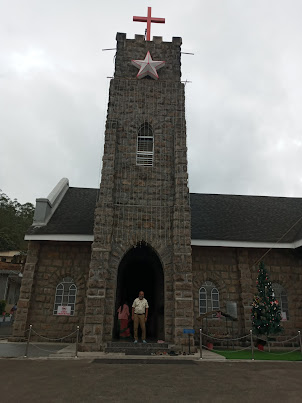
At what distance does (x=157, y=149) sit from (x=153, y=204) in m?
2.61

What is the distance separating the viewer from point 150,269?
15.8m

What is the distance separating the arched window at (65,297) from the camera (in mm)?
12562

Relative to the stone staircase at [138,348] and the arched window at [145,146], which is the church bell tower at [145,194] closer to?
the arched window at [145,146]

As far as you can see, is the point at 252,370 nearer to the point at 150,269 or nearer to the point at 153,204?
the point at 153,204

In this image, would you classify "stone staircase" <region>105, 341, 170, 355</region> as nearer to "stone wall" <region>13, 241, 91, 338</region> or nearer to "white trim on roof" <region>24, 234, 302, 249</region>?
"stone wall" <region>13, 241, 91, 338</region>

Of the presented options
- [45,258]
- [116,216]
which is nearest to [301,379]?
[116,216]

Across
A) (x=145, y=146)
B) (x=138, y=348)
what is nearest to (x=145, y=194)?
(x=145, y=146)

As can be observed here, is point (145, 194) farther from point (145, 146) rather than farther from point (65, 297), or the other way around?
point (65, 297)

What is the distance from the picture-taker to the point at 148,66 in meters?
13.6

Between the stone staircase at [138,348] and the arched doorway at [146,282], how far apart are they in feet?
6.40

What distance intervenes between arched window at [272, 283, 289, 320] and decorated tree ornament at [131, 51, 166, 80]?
1153 centimetres

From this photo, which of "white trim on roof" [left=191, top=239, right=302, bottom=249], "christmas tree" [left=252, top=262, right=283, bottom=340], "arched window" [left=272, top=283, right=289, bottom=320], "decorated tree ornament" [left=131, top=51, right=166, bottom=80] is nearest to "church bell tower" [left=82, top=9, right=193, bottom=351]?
"decorated tree ornament" [left=131, top=51, right=166, bottom=80]

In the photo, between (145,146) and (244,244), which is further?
(145,146)

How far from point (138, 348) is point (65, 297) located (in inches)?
184
